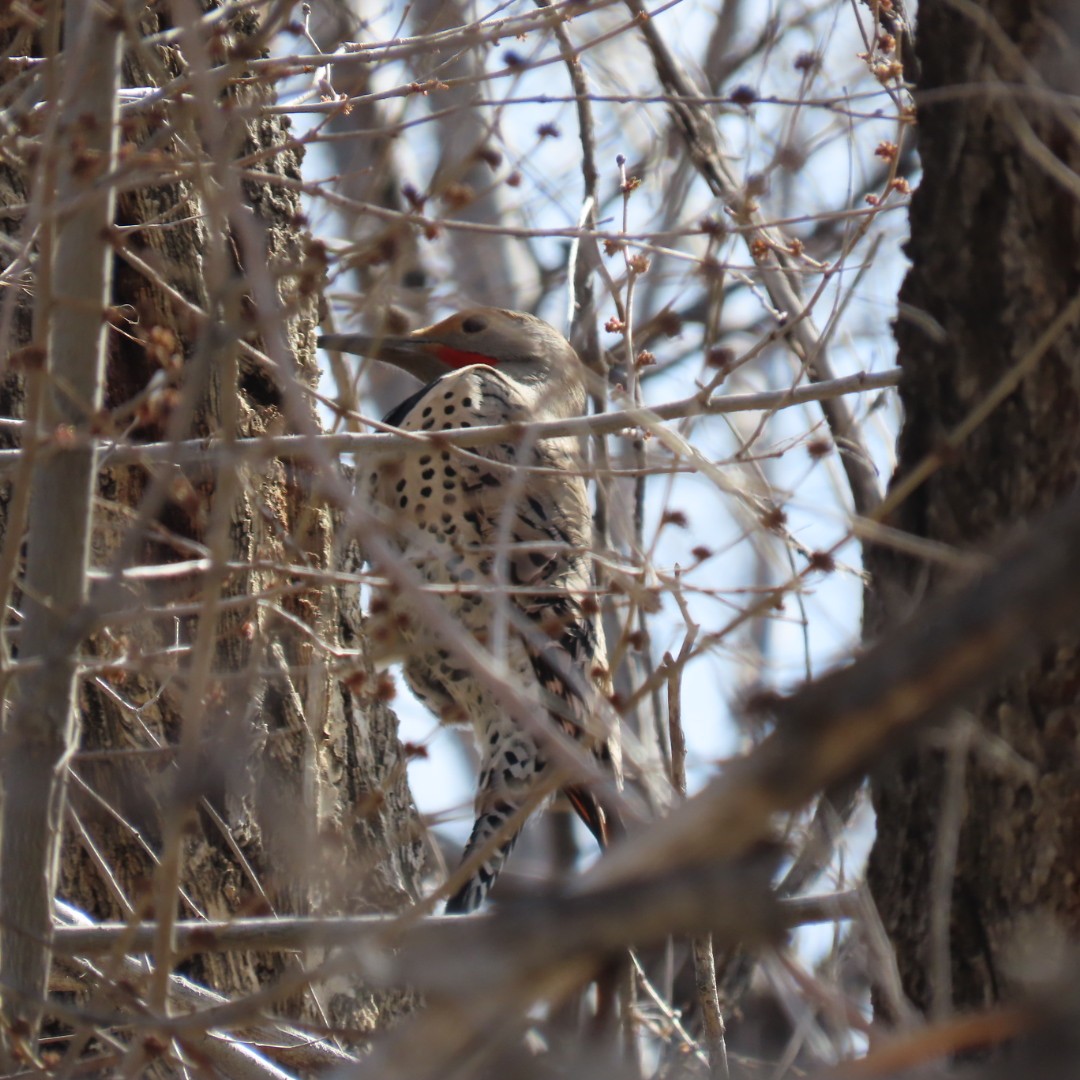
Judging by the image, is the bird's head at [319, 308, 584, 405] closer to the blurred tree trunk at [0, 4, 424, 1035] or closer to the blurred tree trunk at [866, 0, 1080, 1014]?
the blurred tree trunk at [0, 4, 424, 1035]

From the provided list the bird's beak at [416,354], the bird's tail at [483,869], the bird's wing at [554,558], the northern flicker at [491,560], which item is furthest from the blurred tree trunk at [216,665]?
the bird's beak at [416,354]

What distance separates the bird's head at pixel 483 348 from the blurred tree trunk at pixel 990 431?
3350 millimetres

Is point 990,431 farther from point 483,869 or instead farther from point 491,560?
point 483,869

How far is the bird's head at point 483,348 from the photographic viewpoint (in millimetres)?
5809

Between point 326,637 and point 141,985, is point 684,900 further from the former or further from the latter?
point 326,637

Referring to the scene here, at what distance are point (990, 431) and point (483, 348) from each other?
3675 millimetres

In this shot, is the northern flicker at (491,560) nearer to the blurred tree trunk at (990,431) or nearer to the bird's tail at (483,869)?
the bird's tail at (483,869)

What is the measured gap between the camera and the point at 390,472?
313 cm

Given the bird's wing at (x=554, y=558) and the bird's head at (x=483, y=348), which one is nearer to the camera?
the bird's wing at (x=554, y=558)

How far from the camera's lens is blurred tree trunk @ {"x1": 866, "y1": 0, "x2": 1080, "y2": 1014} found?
7.52ft

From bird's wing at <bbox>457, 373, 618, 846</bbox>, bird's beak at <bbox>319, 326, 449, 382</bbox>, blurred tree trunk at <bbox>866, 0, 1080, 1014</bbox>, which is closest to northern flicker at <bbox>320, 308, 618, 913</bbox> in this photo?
bird's wing at <bbox>457, 373, 618, 846</bbox>

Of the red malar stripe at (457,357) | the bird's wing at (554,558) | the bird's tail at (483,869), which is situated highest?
the red malar stripe at (457,357)

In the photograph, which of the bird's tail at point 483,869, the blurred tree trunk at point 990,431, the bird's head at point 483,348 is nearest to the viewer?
the blurred tree trunk at point 990,431

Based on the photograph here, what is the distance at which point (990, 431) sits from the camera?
238cm
